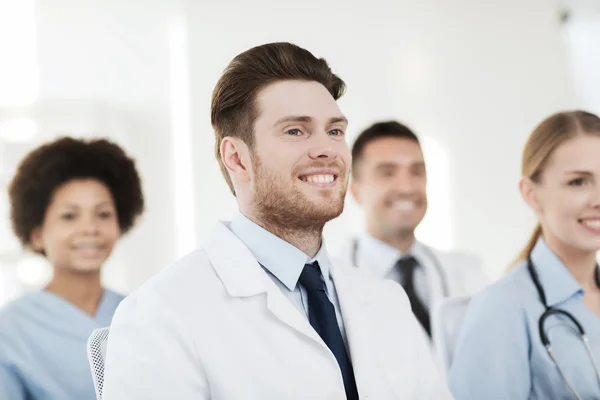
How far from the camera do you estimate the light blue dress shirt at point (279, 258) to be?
1.24 m

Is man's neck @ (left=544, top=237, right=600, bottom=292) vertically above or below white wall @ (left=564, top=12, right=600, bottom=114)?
below

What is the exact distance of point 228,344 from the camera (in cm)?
113

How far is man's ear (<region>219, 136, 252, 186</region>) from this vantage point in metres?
1.26

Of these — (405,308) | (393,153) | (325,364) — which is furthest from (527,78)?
(325,364)

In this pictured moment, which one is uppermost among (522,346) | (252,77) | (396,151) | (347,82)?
(347,82)

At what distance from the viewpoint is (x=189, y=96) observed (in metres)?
4.05

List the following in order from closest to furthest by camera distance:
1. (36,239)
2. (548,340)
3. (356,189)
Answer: (548,340), (36,239), (356,189)

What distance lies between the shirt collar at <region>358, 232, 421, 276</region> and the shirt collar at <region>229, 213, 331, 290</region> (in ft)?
3.69

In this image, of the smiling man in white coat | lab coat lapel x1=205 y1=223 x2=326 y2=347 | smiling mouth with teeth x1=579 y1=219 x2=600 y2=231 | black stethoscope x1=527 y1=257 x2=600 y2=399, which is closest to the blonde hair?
smiling mouth with teeth x1=579 y1=219 x2=600 y2=231

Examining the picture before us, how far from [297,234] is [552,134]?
2.45ft

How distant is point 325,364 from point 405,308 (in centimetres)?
28

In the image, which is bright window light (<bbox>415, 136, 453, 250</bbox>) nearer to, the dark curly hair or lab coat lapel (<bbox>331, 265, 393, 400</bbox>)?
the dark curly hair

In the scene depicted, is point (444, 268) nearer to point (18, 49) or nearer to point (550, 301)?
point (550, 301)

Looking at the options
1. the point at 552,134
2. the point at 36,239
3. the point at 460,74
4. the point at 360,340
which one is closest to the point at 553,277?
the point at 552,134
